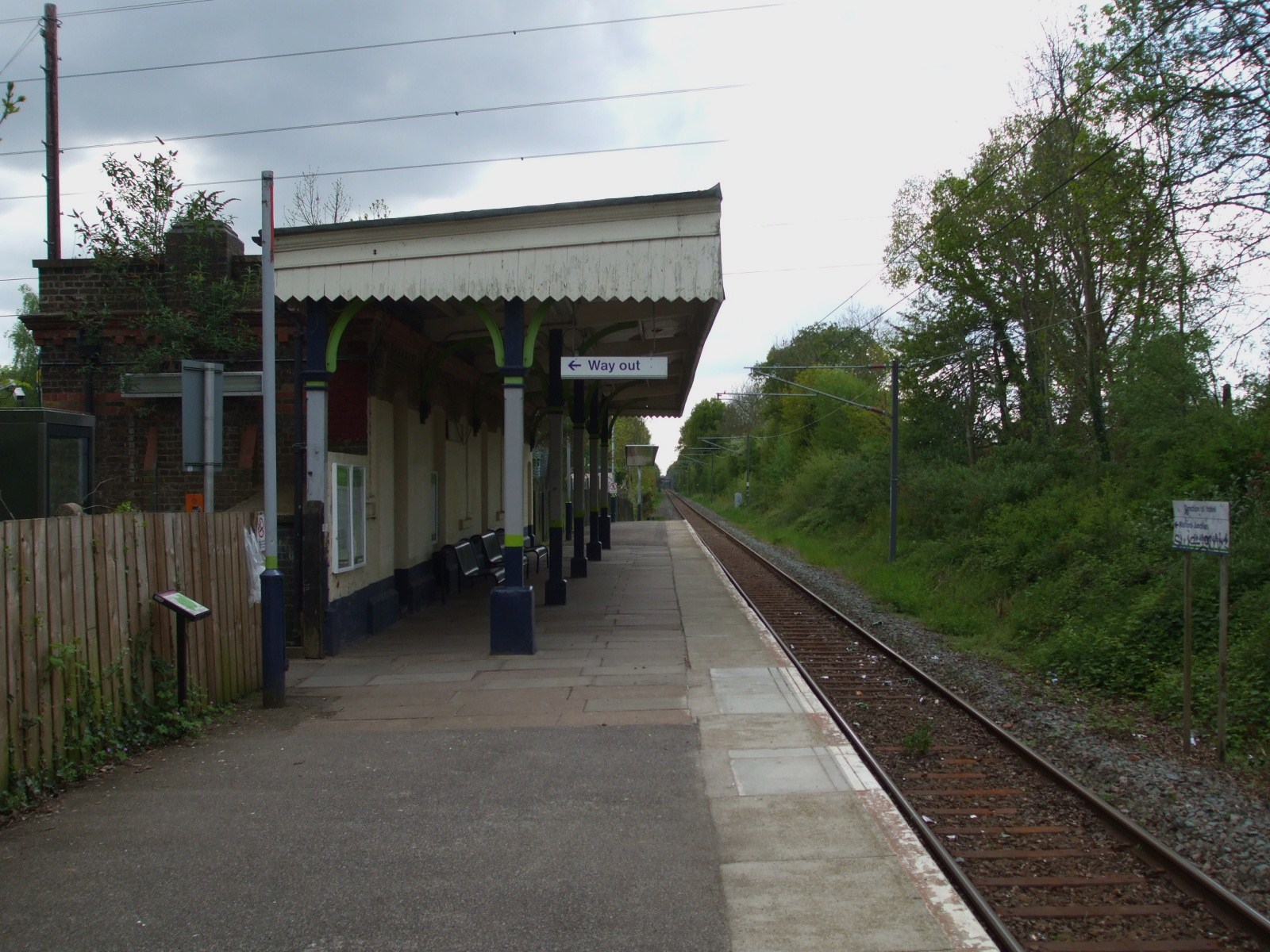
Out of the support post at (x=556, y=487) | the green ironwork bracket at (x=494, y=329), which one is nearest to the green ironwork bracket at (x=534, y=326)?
the green ironwork bracket at (x=494, y=329)

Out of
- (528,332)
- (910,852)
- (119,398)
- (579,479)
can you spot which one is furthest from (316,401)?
(579,479)

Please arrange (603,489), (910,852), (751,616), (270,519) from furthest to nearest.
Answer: (603,489)
(751,616)
(270,519)
(910,852)

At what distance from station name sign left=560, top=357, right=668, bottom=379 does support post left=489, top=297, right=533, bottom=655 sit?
24.4 inches

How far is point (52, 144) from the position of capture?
55.8ft

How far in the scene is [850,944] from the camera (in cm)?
419

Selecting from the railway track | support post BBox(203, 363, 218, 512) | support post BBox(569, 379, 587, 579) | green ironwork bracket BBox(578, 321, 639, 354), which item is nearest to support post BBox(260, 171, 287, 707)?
support post BBox(203, 363, 218, 512)

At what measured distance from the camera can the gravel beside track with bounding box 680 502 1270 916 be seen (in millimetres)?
5598

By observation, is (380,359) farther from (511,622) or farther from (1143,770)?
(1143,770)

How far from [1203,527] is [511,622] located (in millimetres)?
6791

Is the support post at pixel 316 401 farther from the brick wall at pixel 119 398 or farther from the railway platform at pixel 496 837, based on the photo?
the railway platform at pixel 496 837

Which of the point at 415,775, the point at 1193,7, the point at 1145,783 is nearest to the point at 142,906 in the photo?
the point at 415,775

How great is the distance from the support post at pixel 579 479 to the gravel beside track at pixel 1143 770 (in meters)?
9.01

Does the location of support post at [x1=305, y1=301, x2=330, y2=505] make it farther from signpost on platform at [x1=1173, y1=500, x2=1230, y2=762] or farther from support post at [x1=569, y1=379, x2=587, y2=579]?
signpost on platform at [x1=1173, y1=500, x2=1230, y2=762]

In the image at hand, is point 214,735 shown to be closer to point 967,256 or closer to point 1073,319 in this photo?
point 1073,319
